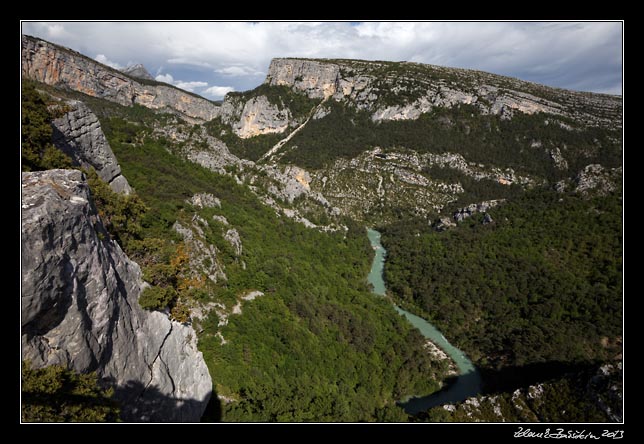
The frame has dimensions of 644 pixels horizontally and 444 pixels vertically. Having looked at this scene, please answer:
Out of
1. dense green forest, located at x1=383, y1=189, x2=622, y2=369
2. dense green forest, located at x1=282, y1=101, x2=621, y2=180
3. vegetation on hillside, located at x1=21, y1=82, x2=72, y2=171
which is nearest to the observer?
vegetation on hillside, located at x1=21, y1=82, x2=72, y2=171

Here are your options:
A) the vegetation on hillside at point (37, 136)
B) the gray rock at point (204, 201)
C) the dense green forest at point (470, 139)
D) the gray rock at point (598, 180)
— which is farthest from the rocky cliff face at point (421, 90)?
the vegetation on hillside at point (37, 136)

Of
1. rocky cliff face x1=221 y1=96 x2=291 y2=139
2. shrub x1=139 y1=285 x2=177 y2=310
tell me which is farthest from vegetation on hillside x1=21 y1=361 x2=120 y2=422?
rocky cliff face x1=221 y1=96 x2=291 y2=139

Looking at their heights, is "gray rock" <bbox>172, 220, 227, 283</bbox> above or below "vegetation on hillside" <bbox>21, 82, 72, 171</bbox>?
below

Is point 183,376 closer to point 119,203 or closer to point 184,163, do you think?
point 119,203

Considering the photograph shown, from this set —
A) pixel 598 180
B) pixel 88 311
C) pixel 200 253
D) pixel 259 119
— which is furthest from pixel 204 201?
pixel 259 119

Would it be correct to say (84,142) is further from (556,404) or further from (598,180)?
(598,180)

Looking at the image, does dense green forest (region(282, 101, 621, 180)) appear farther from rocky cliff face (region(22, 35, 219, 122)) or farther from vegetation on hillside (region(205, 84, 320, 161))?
rocky cliff face (region(22, 35, 219, 122))
